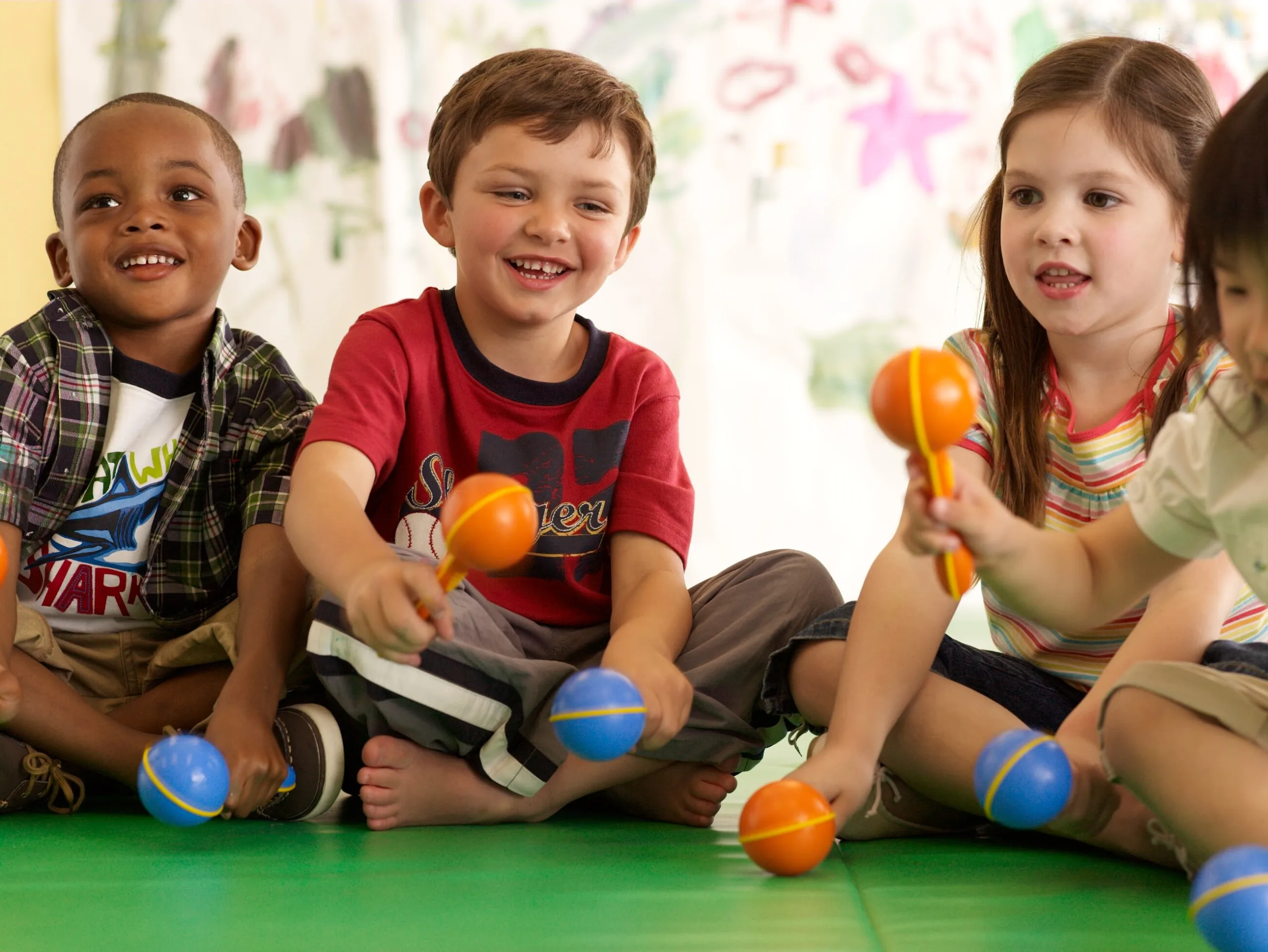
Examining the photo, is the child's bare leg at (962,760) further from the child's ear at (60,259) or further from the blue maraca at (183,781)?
the child's ear at (60,259)

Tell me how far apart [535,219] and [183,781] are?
0.52 m

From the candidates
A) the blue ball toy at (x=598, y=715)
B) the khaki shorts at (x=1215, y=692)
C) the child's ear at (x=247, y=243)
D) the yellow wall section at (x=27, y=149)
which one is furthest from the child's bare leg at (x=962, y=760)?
the yellow wall section at (x=27, y=149)

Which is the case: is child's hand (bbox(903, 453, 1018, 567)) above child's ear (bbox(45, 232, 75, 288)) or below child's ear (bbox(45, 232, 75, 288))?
below

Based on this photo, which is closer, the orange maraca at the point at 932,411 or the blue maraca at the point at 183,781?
the orange maraca at the point at 932,411

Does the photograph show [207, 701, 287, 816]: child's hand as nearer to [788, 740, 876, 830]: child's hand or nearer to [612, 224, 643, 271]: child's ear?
[788, 740, 876, 830]: child's hand

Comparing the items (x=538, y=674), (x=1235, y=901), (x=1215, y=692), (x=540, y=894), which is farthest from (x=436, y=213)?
(x=1235, y=901)

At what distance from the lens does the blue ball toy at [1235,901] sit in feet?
1.96

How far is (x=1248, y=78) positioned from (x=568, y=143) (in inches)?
89.2

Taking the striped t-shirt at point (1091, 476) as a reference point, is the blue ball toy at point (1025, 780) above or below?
below

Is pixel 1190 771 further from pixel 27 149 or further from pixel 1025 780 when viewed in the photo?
pixel 27 149

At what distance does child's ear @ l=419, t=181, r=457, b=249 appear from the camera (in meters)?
1.24

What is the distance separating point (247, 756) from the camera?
0.99 meters

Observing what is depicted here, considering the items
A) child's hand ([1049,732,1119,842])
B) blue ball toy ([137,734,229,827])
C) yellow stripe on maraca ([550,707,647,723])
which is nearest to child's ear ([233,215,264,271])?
blue ball toy ([137,734,229,827])

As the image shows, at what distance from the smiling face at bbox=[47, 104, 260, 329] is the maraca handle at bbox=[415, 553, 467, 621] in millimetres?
544
